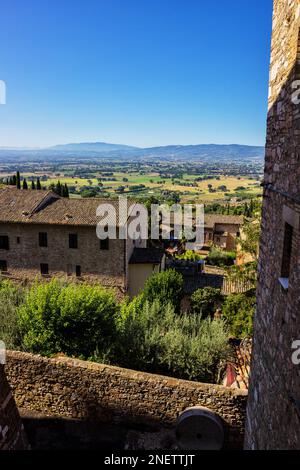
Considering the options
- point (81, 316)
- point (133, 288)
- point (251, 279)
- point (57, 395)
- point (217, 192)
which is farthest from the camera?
point (217, 192)

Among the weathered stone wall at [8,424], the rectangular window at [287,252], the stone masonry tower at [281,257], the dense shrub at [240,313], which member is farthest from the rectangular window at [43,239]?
the rectangular window at [287,252]

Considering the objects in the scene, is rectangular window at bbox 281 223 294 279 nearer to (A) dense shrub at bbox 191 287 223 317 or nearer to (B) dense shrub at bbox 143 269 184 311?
(B) dense shrub at bbox 143 269 184 311

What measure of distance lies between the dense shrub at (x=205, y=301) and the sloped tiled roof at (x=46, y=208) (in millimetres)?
6540

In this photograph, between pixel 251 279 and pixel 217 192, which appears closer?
pixel 251 279

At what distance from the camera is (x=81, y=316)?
11.8 meters

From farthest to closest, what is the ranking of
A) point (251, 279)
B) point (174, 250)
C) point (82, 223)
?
point (174, 250), point (82, 223), point (251, 279)

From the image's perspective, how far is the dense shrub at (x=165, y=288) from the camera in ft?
61.3

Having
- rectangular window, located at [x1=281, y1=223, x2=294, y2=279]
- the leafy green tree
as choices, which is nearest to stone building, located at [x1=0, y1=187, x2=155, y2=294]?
the leafy green tree

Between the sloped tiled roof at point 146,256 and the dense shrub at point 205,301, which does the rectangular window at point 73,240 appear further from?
the dense shrub at point 205,301

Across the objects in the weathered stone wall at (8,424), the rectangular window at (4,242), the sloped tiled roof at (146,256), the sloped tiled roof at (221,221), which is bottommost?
A: the sloped tiled roof at (221,221)

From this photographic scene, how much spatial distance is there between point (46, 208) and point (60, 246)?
3.09 metres

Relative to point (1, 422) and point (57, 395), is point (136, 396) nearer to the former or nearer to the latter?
point (57, 395)

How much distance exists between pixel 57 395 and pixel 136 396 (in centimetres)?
238

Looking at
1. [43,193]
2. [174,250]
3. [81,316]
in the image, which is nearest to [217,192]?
[174,250]
